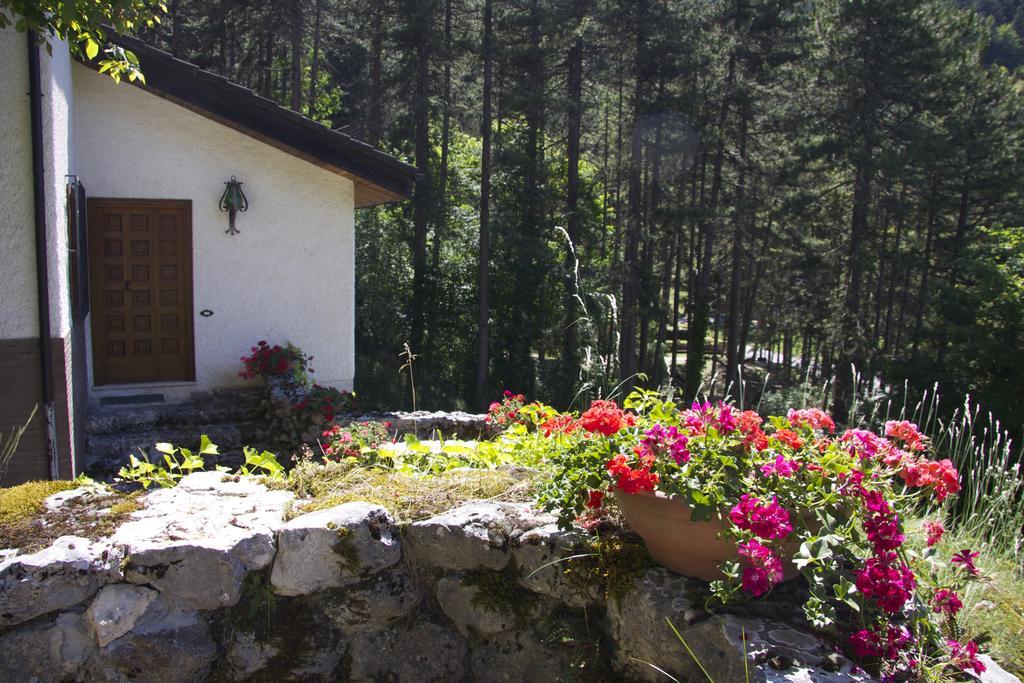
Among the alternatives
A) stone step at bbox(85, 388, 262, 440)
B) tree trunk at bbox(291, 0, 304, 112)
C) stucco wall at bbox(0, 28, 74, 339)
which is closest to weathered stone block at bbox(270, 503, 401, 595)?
stucco wall at bbox(0, 28, 74, 339)

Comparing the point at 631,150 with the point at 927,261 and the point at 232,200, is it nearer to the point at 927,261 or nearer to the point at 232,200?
the point at 927,261

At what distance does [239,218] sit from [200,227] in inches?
14.6

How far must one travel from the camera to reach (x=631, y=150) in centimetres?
2470

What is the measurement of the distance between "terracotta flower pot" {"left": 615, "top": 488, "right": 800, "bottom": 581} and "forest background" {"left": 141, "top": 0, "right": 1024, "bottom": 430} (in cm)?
1818

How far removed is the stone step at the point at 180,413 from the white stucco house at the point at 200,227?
256mm

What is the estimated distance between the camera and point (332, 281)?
8039 millimetres

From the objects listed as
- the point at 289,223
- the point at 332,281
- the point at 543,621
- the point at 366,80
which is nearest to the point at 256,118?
the point at 289,223

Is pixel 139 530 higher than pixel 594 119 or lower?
lower

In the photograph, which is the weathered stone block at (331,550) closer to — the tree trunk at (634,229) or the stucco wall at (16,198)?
the stucco wall at (16,198)

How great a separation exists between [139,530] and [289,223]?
18.4 ft

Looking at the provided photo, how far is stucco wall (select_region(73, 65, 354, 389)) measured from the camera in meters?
7.21

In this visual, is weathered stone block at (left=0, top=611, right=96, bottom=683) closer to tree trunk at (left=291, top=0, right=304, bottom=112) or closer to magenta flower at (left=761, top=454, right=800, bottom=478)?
magenta flower at (left=761, top=454, right=800, bottom=478)

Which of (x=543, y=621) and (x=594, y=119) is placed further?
(x=594, y=119)

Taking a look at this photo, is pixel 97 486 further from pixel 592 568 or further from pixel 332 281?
pixel 332 281
